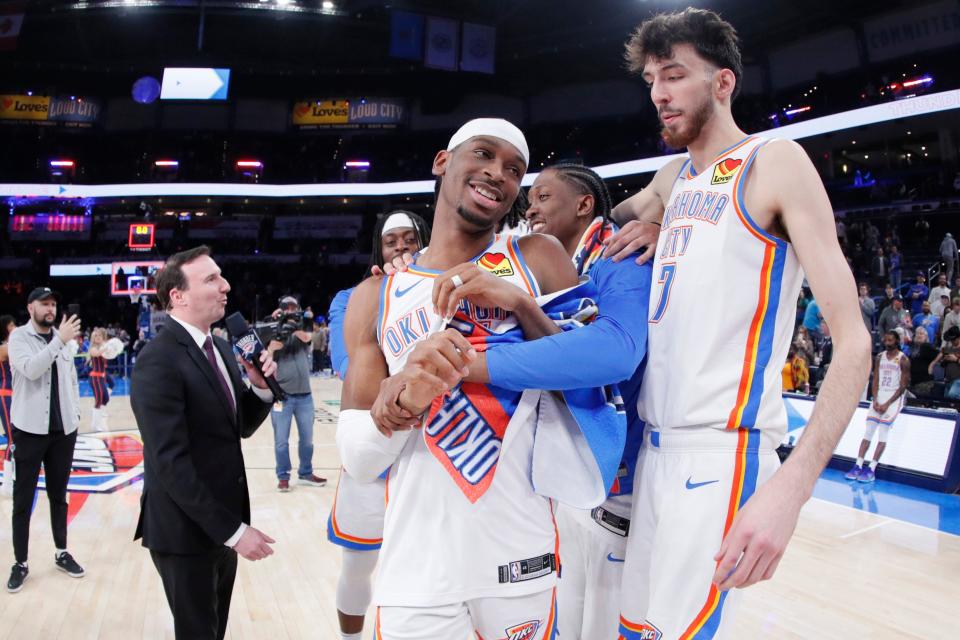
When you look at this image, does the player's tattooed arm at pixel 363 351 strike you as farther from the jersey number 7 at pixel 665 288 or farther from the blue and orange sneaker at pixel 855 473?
the blue and orange sneaker at pixel 855 473

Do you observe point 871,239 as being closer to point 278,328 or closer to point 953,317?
point 953,317

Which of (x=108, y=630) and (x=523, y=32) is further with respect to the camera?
(x=523, y=32)

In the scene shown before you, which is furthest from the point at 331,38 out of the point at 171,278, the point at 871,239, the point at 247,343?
the point at 247,343

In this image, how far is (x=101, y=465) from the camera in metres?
7.60

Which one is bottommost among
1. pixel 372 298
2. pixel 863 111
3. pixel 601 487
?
pixel 601 487

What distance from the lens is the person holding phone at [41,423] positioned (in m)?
4.36

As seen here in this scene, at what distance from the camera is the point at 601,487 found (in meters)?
1.51

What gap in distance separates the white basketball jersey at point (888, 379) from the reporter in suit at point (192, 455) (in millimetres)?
6553

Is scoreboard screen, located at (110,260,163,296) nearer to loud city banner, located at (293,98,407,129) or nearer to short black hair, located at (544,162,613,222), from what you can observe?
loud city banner, located at (293,98,407,129)

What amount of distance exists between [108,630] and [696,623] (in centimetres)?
345

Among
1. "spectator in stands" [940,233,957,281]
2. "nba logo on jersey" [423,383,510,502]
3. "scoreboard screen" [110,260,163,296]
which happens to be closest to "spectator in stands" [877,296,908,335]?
"spectator in stands" [940,233,957,281]

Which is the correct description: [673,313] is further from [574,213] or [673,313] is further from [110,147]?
[110,147]

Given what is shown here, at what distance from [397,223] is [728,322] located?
2523mm

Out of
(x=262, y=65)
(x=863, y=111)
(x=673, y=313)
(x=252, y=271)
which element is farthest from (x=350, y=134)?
(x=673, y=313)
